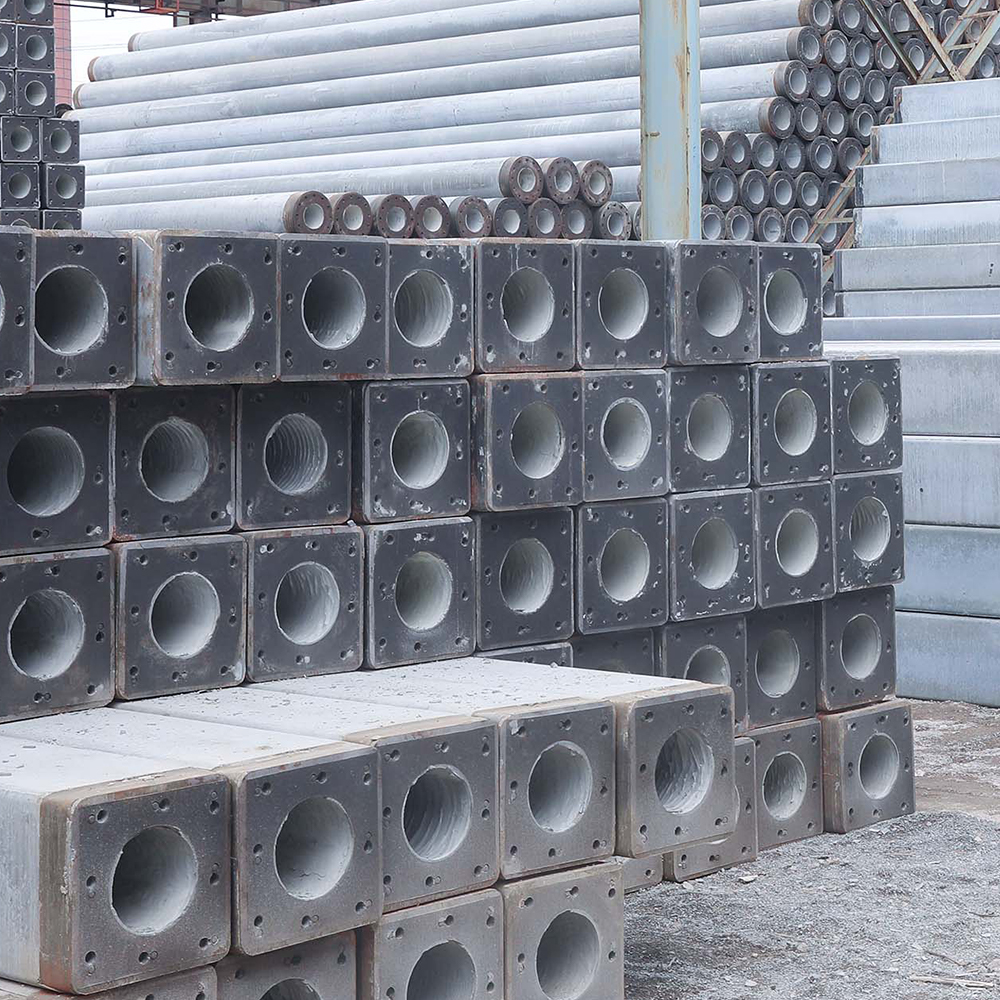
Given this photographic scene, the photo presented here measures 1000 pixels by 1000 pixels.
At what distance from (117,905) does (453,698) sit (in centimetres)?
104

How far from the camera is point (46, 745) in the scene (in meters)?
3.88

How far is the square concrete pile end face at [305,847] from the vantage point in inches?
141

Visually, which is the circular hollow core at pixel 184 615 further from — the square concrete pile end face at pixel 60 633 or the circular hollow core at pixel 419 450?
the circular hollow core at pixel 419 450

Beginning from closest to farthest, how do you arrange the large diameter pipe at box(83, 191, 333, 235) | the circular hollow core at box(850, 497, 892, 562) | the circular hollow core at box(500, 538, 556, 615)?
the circular hollow core at box(500, 538, 556, 615)
the circular hollow core at box(850, 497, 892, 562)
the large diameter pipe at box(83, 191, 333, 235)

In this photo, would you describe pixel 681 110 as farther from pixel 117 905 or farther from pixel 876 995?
pixel 117 905

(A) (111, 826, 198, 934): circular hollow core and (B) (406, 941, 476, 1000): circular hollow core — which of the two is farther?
(B) (406, 941, 476, 1000): circular hollow core

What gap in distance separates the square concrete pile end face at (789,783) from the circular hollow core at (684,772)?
140 cm

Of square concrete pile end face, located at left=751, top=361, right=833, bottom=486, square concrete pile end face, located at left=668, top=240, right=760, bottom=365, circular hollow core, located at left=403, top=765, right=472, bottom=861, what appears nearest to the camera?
circular hollow core, located at left=403, top=765, right=472, bottom=861

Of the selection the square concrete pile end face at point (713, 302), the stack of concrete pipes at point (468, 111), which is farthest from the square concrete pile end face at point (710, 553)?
the stack of concrete pipes at point (468, 111)

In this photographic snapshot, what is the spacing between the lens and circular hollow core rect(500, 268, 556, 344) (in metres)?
5.24

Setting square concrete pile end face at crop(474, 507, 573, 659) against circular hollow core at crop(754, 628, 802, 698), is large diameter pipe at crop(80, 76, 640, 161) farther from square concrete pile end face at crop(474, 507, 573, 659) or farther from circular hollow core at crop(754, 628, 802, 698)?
square concrete pile end face at crop(474, 507, 573, 659)

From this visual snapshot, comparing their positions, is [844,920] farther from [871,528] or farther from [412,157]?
[412,157]

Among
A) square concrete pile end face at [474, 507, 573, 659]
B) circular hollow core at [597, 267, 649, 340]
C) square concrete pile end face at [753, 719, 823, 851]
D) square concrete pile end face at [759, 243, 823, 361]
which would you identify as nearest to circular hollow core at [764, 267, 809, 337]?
square concrete pile end face at [759, 243, 823, 361]

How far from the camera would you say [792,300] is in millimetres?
6156
